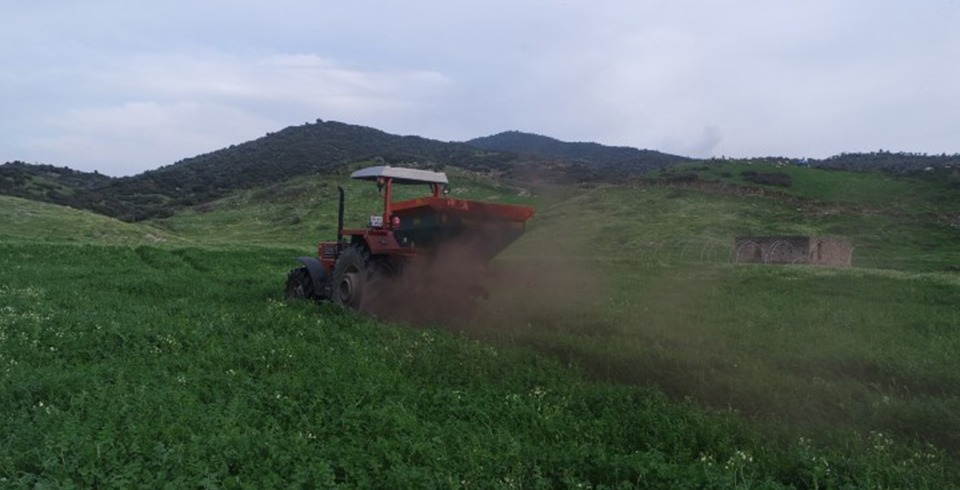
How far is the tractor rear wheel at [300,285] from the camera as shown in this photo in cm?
1435

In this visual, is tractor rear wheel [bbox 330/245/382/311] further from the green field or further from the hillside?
the hillside

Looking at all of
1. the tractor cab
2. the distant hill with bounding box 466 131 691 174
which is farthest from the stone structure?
the tractor cab

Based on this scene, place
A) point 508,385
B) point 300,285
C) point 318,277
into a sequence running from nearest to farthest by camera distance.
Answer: point 508,385, point 318,277, point 300,285

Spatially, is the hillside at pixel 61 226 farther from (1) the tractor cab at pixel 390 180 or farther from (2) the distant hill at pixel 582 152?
(1) the tractor cab at pixel 390 180

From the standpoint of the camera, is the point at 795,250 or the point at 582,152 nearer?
the point at 795,250

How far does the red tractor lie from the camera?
1232cm

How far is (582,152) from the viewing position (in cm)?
3925

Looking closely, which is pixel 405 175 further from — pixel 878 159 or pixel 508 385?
pixel 878 159

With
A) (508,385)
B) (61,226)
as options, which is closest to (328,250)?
(508,385)

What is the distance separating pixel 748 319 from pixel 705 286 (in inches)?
213

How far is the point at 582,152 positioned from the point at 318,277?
27154 mm

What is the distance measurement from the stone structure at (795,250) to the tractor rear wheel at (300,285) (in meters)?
19.6

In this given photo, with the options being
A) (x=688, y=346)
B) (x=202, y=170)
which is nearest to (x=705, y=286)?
(x=688, y=346)

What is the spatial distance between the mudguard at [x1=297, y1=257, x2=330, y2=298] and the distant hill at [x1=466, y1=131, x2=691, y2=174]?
5605mm
